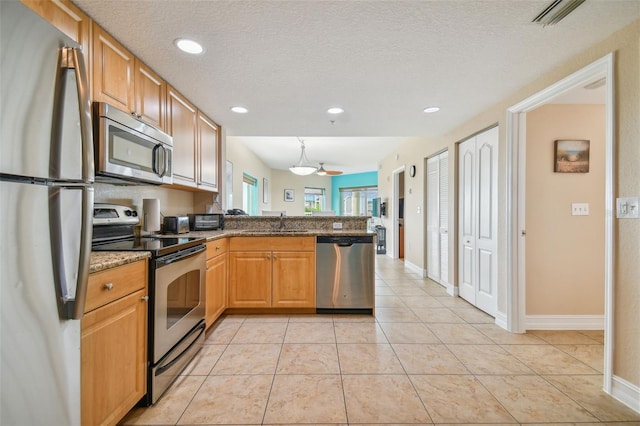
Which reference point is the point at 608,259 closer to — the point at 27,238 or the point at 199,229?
the point at 27,238

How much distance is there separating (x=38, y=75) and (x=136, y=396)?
158 cm

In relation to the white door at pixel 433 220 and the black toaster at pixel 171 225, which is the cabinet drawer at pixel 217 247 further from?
the white door at pixel 433 220

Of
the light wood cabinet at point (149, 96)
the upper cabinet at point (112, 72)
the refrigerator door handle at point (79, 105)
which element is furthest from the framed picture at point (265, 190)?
the refrigerator door handle at point (79, 105)

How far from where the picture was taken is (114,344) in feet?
4.32

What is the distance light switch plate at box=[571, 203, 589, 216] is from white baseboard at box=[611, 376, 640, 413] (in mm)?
1537

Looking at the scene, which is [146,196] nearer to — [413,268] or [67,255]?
[67,255]

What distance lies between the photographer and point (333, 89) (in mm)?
2443

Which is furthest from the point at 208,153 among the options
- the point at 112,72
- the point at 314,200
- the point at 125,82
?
the point at 314,200

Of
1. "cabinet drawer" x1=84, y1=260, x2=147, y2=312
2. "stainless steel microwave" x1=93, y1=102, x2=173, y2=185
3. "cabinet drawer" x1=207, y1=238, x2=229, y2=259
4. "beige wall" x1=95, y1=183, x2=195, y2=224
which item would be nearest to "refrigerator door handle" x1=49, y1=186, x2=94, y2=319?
"cabinet drawer" x1=84, y1=260, x2=147, y2=312

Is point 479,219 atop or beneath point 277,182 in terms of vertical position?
beneath

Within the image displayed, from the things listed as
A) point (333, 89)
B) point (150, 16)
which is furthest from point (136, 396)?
point (333, 89)

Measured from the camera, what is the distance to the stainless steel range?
1.57 m

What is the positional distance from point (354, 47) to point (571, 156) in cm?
243

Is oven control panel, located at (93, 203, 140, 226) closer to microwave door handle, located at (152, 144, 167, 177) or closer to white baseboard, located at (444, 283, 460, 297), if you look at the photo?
microwave door handle, located at (152, 144, 167, 177)
